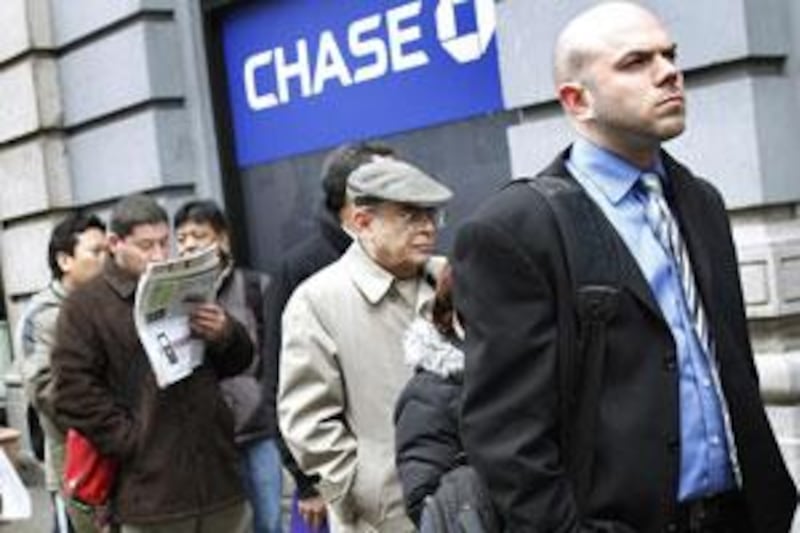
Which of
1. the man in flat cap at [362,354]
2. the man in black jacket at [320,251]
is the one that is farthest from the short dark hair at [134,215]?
the man in flat cap at [362,354]

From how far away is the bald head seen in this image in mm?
2451

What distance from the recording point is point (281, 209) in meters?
7.75

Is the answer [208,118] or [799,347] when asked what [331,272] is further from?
[208,118]

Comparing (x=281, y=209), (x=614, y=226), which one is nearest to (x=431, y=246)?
(x=614, y=226)

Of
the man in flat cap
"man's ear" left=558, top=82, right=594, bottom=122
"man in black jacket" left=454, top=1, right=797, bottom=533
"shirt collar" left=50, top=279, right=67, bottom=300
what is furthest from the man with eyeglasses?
"man's ear" left=558, top=82, right=594, bottom=122

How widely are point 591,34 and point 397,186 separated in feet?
3.51

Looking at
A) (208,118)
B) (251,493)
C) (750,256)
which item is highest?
(208,118)

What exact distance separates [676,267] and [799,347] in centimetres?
240

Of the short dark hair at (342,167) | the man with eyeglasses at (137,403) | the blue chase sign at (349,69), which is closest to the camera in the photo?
the short dark hair at (342,167)

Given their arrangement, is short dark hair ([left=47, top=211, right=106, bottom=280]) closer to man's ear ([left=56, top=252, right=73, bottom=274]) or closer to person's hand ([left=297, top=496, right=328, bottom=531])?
man's ear ([left=56, top=252, right=73, bottom=274])

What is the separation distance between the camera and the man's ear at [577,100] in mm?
2492

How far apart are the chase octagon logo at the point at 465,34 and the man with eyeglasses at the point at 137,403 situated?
2.12 meters

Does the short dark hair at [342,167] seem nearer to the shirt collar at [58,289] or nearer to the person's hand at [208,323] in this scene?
the person's hand at [208,323]

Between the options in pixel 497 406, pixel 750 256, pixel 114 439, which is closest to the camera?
pixel 497 406
